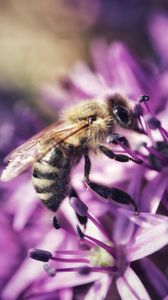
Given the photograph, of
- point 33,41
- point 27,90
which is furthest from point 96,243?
point 33,41

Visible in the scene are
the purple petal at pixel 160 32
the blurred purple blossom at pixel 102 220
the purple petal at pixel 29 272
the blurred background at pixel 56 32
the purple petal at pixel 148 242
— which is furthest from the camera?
the blurred background at pixel 56 32

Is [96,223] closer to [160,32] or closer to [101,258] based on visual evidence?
[101,258]

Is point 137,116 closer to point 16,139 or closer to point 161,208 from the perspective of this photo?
point 161,208

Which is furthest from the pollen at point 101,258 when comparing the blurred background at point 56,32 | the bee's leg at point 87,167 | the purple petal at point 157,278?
the blurred background at point 56,32

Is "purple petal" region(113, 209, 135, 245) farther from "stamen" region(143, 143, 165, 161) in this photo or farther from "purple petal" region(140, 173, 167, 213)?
"stamen" region(143, 143, 165, 161)

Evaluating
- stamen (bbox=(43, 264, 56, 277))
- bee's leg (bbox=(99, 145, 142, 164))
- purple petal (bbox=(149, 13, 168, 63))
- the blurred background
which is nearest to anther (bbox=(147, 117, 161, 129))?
bee's leg (bbox=(99, 145, 142, 164))

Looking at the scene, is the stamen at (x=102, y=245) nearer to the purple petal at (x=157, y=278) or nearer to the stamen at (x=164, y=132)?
the purple petal at (x=157, y=278)

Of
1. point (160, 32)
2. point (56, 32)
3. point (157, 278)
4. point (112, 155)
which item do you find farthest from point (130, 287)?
point (56, 32)
